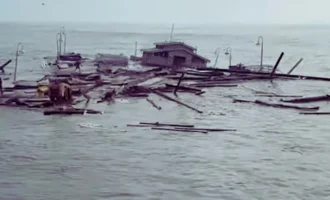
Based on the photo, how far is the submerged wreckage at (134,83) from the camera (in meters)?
29.6

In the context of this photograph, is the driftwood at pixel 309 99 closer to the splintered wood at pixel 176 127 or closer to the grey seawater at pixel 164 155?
the grey seawater at pixel 164 155

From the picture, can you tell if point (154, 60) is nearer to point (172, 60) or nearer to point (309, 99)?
point (172, 60)

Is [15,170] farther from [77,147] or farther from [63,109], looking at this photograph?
[63,109]

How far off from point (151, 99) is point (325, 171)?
1518 centimetres

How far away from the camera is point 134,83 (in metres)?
37.0

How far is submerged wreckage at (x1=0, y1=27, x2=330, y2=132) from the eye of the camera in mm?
29609

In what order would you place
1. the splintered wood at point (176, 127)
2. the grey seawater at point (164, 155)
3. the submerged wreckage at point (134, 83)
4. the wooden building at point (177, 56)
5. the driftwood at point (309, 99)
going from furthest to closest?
the wooden building at point (177, 56)
the driftwood at point (309, 99)
the submerged wreckage at point (134, 83)
the splintered wood at point (176, 127)
the grey seawater at point (164, 155)

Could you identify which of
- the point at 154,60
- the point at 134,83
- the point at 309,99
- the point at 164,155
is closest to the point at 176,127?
the point at 164,155

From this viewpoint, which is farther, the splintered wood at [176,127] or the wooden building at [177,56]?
the wooden building at [177,56]

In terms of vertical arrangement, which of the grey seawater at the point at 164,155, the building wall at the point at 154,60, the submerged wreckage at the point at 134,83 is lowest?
the grey seawater at the point at 164,155

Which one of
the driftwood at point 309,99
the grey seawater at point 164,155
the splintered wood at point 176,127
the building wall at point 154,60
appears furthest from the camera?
Result: the building wall at point 154,60

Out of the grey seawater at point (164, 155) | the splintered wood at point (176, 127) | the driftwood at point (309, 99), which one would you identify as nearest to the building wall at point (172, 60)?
the driftwood at point (309, 99)

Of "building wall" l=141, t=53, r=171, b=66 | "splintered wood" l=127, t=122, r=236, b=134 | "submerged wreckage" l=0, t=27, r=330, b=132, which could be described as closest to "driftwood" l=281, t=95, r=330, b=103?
"submerged wreckage" l=0, t=27, r=330, b=132

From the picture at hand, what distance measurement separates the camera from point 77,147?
2150cm
